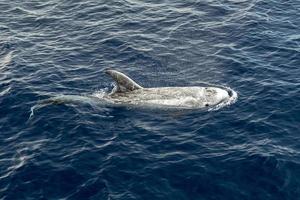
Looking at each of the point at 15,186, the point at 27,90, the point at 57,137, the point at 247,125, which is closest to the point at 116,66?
the point at 27,90

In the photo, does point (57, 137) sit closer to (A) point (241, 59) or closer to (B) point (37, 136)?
(B) point (37, 136)

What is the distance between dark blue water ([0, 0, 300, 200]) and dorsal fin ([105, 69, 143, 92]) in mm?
2044

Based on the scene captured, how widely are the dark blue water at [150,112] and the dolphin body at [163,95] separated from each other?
100cm

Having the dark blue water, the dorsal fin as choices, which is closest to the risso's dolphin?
the dorsal fin

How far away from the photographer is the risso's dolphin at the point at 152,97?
38000 mm

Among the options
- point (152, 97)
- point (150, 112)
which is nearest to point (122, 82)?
point (152, 97)

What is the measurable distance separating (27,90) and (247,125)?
19153 millimetres

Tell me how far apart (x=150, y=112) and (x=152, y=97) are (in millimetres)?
1499

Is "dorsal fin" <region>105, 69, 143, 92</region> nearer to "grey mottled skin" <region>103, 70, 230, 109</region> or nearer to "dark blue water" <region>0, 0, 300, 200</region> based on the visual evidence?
"grey mottled skin" <region>103, 70, 230, 109</region>

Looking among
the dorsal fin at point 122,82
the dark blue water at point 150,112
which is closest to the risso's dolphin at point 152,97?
the dorsal fin at point 122,82

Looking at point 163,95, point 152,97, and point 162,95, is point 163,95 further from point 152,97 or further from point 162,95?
point 152,97

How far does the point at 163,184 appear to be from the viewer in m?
29.9

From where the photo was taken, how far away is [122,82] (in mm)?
38625

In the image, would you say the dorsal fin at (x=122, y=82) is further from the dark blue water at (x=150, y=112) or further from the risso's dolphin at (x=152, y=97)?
the dark blue water at (x=150, y=112)
